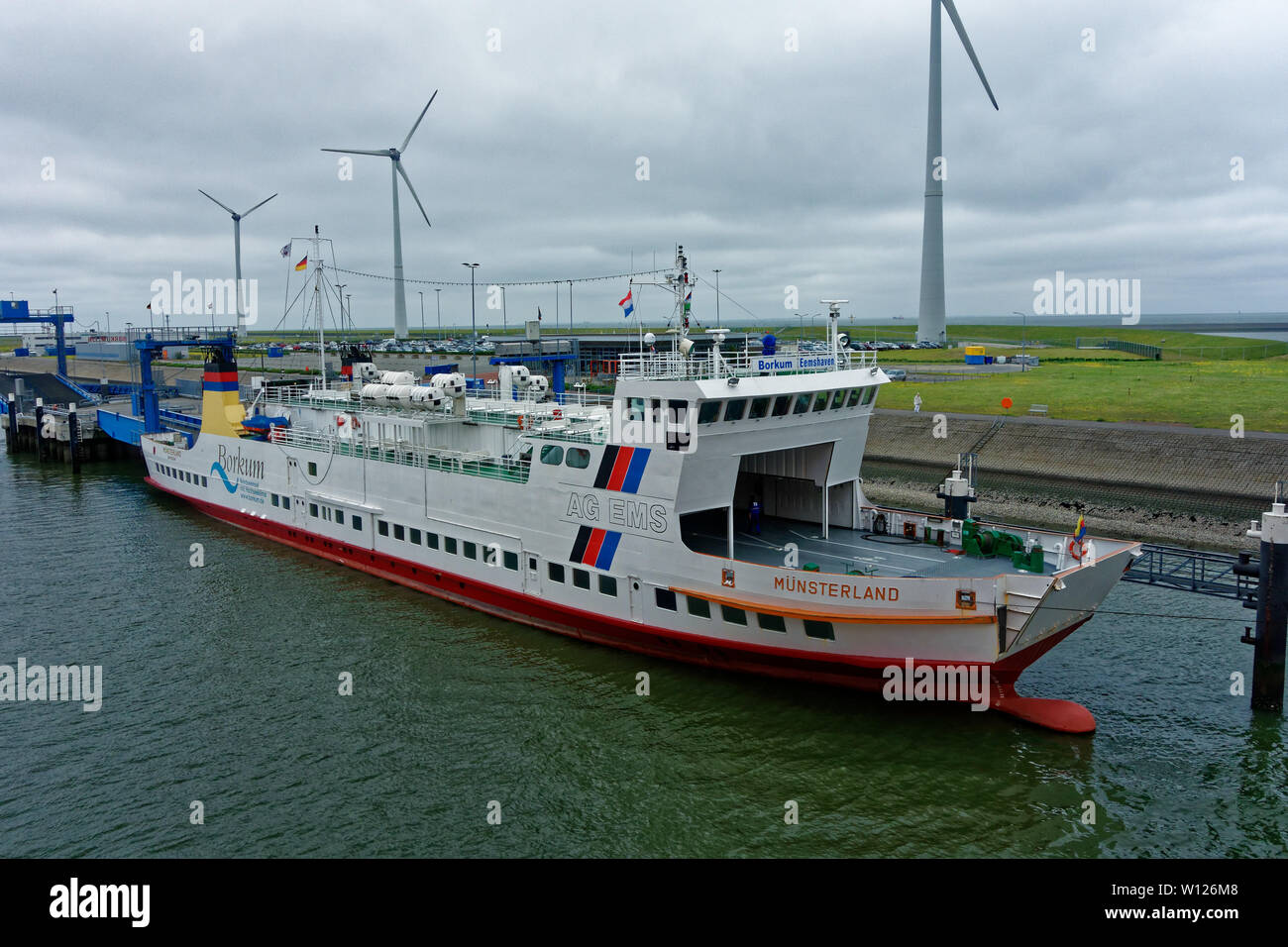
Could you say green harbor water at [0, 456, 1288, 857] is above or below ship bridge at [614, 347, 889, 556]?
below

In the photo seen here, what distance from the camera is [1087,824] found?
51.2ft

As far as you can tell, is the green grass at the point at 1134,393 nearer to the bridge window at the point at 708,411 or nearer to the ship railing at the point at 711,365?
the ship railing at the point at 711,365

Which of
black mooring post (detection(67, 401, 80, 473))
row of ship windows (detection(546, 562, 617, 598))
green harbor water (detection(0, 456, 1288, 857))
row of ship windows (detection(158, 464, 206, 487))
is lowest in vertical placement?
green harbor water (detection(0, 456, 1288, 857))

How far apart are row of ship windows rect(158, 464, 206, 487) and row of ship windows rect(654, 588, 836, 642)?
102 feet

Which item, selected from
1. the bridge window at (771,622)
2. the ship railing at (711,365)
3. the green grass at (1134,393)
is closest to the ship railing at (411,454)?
the ship railing at (711,365)

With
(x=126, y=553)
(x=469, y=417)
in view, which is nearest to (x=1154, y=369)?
(x=469, y=417)

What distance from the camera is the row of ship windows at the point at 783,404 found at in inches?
834

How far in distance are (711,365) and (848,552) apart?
22.2 feet

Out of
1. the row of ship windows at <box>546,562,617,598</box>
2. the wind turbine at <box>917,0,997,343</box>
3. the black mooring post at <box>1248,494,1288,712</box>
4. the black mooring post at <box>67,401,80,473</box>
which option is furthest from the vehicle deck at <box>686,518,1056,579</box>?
the wind turbine at <box>917,0,997,343</box>

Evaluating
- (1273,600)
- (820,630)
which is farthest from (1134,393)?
(820,630)

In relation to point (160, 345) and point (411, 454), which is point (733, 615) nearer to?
point (411, 454)

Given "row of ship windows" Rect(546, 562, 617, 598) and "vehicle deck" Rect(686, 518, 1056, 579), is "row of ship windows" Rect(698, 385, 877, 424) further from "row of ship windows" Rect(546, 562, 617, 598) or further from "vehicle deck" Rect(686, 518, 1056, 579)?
"row of ship windows" Rect(546, 562, 617, 598)

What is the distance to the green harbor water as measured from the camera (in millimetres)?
15523
